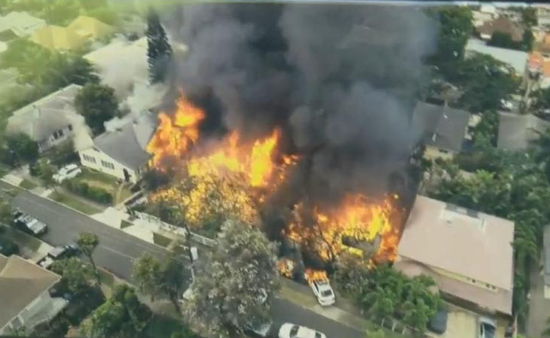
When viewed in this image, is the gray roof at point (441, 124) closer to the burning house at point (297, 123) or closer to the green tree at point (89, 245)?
the burning house at point (297, 123)

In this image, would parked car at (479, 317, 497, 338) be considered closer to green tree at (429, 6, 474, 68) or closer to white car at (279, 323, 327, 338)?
white car at (279, 323, 327, 338)

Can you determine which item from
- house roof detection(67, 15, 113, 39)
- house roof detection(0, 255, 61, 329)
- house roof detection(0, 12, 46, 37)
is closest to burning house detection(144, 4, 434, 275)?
house roof detection(67, 15, 113, 39)

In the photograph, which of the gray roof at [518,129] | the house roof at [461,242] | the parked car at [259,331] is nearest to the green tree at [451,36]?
the gray roof at [518,129]

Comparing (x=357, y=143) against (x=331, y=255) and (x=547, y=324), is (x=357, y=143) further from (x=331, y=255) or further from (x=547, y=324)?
(x=547, y=324)

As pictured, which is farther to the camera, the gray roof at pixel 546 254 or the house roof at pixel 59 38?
the house roof at pixel 59 38

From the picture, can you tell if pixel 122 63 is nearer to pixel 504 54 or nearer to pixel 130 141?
pixel 130 141

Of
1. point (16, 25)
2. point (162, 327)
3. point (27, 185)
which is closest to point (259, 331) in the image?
point (162, 327)
